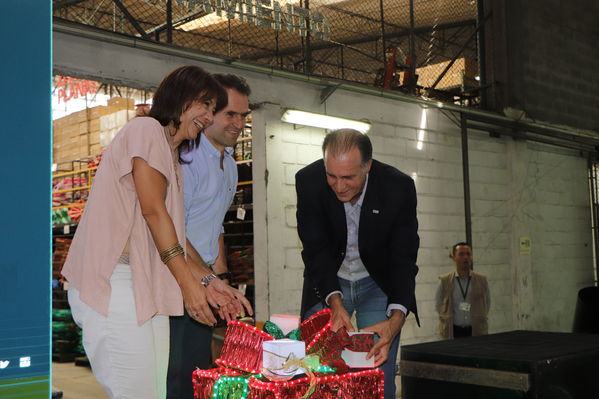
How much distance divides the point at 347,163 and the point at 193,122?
2.05ft

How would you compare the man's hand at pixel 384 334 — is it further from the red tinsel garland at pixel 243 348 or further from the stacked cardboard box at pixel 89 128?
the stacked cardboard box at pixel 89 128

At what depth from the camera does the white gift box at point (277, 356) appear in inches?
68.3

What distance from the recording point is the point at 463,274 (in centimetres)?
726

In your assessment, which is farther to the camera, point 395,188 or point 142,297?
point 395,188

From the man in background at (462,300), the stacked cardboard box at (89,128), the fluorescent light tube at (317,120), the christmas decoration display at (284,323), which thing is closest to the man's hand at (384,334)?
the christmas decoration display at (284,323)

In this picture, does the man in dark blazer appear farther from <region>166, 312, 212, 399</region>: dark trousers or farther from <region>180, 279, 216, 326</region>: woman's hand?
<region>180, 279, 216, 326</region>: woman's hand

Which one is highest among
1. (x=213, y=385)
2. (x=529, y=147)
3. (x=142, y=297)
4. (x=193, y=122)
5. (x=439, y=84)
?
(x=439, y=84)

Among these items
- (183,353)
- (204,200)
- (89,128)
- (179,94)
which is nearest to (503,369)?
(183,353)

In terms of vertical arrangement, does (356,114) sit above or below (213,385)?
above

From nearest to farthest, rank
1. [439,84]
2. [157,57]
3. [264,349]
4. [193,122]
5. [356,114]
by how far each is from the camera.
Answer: [264,349]
[193,122]
[157,57]
[356,114]
[439,84]

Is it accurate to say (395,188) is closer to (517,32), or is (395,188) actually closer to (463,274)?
(463,274)

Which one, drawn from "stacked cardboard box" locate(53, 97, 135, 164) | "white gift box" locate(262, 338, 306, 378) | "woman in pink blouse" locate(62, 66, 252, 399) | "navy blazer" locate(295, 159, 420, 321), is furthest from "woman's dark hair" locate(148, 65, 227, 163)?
"stacked cardboard box" locate(53, 97, 135, 164)
